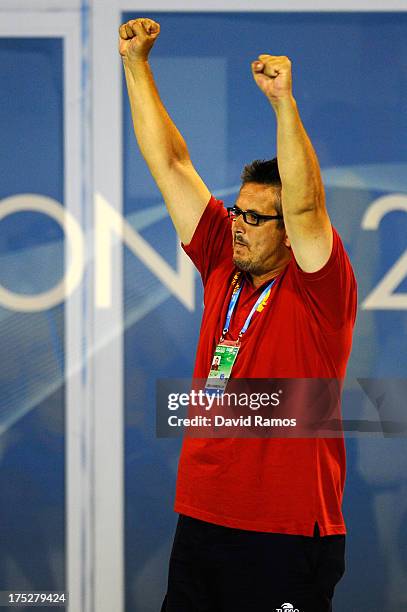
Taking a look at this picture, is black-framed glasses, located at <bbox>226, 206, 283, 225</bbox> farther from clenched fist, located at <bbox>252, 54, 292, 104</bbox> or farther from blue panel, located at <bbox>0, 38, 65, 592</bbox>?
blue panel, located at <bbox>0, 38, 65, 592</bbox>

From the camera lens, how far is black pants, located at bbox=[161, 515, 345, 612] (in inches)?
59.1

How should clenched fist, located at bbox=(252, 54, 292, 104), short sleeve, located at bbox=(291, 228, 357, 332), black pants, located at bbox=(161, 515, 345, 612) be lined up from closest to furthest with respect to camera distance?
1. clenched fist, located at bbox=(252, 54, 292, 104)
2. short sleeve, located at bbox=(291, 228, 357, 332)
3. black pants, located at bbox=(161, 515, 345, 612)

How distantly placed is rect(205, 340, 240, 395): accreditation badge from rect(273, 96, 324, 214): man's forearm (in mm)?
309

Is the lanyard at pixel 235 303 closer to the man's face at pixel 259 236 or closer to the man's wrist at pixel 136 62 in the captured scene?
the man's face at pixel 259 236

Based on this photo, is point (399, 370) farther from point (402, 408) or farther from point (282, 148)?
point (282, 148)

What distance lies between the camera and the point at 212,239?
1.64 meters

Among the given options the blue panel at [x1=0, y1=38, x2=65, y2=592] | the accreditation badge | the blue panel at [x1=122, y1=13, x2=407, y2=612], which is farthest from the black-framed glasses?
the blue panel at [x1=0, y1=38, x2=65, y2=592]

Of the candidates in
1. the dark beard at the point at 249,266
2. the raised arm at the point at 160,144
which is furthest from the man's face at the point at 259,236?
the raised arm at the point at 160,144

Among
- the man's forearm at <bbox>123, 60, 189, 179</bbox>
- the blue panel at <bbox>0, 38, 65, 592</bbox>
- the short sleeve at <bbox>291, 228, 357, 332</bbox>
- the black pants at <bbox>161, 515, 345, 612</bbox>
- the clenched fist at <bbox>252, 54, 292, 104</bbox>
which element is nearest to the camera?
the clenched fist at <bbox>252, 54, 292, 104</bbox>

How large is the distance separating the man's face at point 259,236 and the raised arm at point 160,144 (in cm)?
13

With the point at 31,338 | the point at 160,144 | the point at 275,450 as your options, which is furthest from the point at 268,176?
the point at 31,338

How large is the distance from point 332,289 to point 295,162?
24cm

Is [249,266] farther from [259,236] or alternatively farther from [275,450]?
[275,450]

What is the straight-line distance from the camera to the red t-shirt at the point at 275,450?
1.51 metres
